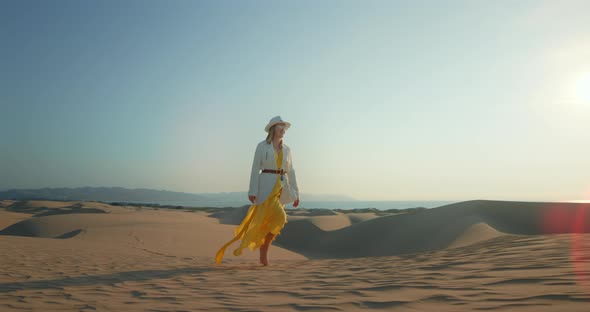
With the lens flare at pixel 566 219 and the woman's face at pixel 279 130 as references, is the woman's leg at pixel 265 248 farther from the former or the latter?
the lens flare at pixel 566 219

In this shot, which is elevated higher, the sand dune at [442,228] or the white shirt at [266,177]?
the white shirt at [266,177]

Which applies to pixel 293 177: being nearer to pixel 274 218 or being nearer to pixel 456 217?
pixel 274 218

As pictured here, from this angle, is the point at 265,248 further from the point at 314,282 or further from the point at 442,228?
the point at 442,228

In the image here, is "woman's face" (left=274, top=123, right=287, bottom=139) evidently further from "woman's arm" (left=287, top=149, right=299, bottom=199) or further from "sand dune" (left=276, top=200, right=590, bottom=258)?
"sand dune" (left=276, top=200, right=590, bottom=258)

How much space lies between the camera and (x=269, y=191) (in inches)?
227

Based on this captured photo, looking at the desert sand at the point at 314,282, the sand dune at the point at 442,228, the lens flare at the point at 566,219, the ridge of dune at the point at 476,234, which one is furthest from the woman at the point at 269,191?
the lens flare at the point at 566,219

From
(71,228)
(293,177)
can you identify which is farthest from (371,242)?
(71,228)

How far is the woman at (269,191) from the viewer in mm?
5648

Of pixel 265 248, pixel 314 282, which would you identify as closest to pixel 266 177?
pixel 265 248

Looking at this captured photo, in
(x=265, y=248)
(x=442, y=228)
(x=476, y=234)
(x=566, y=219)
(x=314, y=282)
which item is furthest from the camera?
(x=442, y=228)

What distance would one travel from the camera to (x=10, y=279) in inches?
171

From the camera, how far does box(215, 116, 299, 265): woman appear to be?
5648mm

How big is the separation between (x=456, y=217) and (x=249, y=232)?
10.4 m

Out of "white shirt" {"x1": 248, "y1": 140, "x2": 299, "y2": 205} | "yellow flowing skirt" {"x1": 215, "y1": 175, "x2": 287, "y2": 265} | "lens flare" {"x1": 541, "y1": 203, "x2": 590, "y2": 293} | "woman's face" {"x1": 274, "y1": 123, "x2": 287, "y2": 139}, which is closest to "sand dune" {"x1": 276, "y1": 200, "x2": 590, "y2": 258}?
"lens flare" {"x1": 541, "y1": 203, "x2": 590, "y2": 293}
